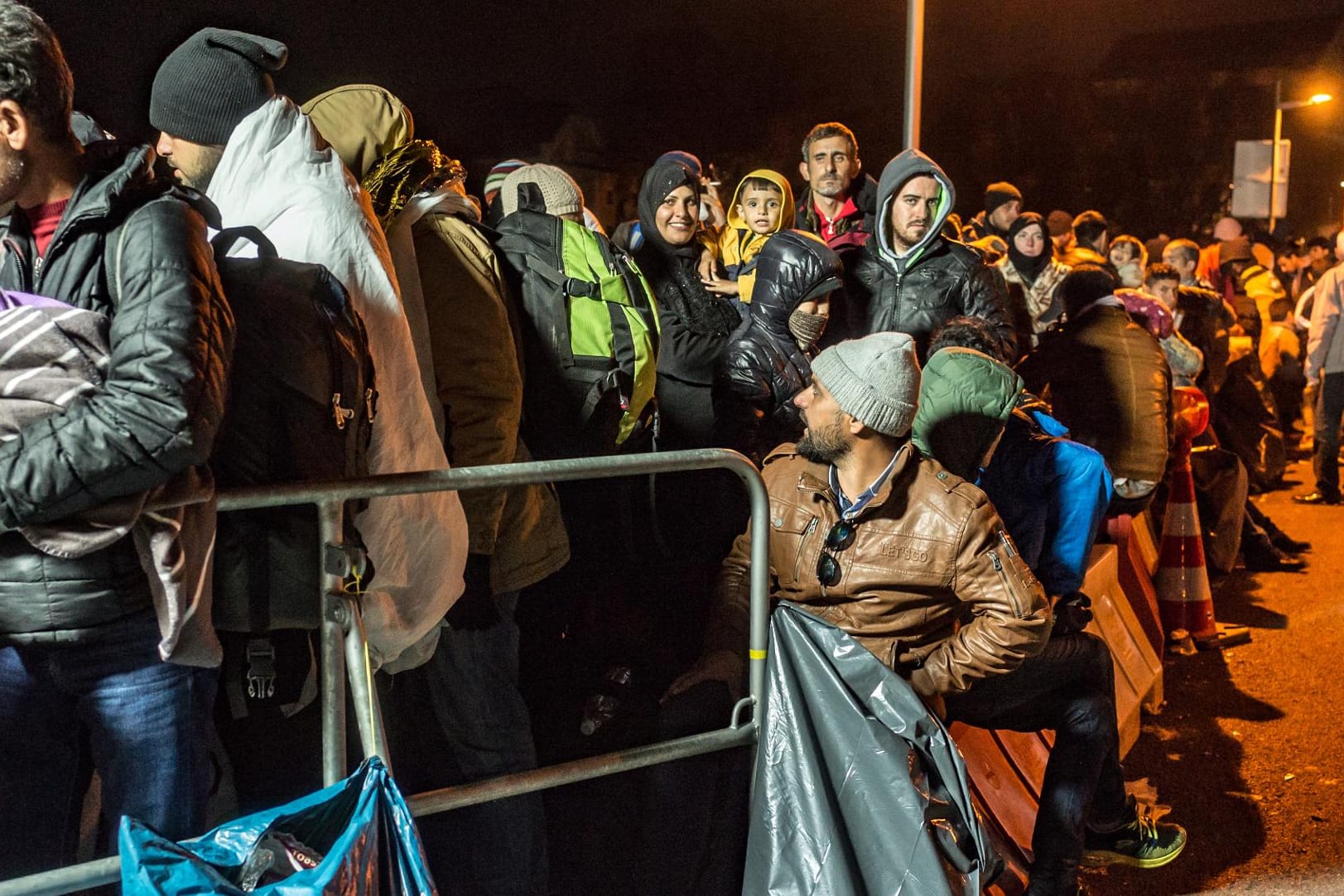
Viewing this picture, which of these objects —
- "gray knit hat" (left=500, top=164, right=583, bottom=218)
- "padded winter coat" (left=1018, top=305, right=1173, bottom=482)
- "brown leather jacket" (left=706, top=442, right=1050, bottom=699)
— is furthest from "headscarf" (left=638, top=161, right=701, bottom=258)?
"padded winter coat" (left=1018, top=305, right=1173, bottom=482)

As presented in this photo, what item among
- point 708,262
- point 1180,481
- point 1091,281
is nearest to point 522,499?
point 708,262

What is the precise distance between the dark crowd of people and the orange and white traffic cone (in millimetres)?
937

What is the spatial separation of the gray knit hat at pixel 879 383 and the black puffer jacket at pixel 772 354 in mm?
1251

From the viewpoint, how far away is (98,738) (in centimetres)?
228

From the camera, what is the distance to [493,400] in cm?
327

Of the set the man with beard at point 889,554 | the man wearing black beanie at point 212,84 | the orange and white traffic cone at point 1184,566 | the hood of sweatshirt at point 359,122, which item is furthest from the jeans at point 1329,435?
the man wearing black beanie at point 212,84

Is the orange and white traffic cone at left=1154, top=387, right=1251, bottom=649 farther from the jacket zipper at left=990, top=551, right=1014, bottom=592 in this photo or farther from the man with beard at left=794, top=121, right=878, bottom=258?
the jacket zipper at left=990, top=551, right=1014, bottom=592

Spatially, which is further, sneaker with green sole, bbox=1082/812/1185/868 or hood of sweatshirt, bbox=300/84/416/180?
sneaker with green sole, bbox=1082/812/1185/868

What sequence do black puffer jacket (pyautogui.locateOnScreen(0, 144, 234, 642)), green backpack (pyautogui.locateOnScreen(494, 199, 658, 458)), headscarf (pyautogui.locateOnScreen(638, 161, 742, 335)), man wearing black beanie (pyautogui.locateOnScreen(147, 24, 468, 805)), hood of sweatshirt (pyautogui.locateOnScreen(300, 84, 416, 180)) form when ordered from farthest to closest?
1. headscarf (pyautogui.locateOnScreen(638, 161, 742, 335))
2. green backpack (pyautogui.locateOnScreen(494, 199, 658, 458))
3. hood of sweatshirt (pyautogui.locateOnScreen(300, 84, 416, 180))
4. man wearing black beanie (pyautogui.locateOnScreen(147, 24, 468, 805))
5. black puffer jacket (pyautogui.locateOnScreen(0, 144, 234, 642))

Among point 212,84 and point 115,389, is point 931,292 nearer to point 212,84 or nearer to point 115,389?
point 212,84

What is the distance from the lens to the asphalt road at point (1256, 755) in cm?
419

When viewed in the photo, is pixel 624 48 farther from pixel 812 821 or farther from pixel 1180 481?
pixel 812 821

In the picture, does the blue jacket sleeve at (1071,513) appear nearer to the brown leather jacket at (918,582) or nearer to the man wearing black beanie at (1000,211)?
the brown leather jacket at (918,582)

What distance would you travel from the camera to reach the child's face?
20.8 feet
